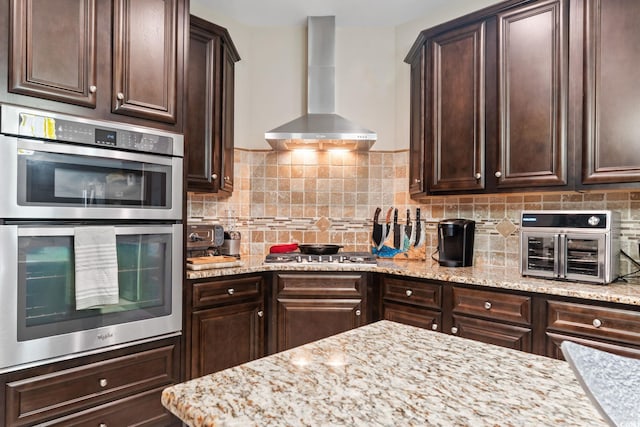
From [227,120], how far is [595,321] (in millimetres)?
2540

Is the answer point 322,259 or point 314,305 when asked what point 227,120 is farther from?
point 314,305

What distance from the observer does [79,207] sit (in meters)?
1.74

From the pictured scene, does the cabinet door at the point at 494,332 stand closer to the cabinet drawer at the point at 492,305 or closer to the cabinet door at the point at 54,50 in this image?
the cabinet drawer at the point at 492,305

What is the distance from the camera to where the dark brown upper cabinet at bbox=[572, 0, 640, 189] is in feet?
6.43

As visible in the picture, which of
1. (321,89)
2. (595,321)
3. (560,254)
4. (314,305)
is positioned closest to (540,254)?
(560,254)

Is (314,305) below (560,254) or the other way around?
below

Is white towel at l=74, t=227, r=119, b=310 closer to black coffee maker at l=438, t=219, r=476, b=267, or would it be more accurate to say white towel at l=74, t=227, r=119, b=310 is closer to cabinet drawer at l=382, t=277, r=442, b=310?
cabinet drawer at l=382, t=277, r=442, b=310

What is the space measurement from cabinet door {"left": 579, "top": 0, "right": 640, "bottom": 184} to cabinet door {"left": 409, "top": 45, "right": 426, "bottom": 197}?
979mm

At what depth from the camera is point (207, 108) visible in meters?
2.69

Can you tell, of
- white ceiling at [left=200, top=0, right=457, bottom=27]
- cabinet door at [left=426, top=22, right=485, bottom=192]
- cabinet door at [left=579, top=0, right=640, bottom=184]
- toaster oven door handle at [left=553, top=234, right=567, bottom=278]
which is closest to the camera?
cabinet door at [left=579, top=0, right=640, bottom=184]

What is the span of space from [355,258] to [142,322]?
1.39 m

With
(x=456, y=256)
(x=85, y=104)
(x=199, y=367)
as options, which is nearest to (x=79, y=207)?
(x=85, y=104)

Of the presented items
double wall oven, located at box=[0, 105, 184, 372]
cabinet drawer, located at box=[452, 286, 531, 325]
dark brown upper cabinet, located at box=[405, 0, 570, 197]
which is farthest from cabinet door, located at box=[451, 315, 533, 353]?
double wall oven, located at box=[0, 105, 184, 372]

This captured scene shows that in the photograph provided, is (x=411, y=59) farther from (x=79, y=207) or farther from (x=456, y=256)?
(x=79, y=207)
